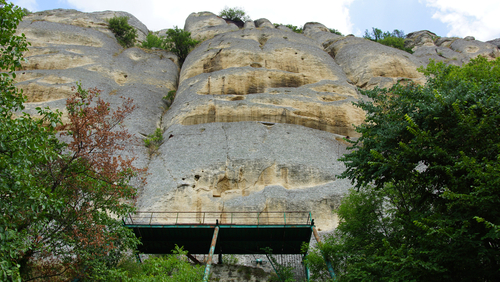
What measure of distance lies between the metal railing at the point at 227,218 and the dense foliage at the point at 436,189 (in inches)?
153

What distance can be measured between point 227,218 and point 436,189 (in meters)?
9.62

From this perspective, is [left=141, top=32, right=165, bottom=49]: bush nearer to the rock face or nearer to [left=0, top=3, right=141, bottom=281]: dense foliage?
the rock face

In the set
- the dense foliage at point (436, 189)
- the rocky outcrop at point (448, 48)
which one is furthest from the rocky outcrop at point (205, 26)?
the dense foliage at point (436, 189)

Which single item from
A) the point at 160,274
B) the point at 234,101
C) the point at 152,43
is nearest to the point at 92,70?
the point at 234,101

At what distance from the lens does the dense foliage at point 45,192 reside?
24.1ft

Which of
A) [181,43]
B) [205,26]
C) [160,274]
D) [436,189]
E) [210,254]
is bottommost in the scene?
[160,274]

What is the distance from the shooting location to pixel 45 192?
27.5ft

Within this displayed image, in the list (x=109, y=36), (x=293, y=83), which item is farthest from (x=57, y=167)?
(x=109, y=36)

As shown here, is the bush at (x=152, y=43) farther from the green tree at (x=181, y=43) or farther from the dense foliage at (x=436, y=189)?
the dense foliage at (x=436, y=189)

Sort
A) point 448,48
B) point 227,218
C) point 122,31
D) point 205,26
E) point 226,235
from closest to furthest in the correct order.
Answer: point 226,235 < point 227,218 < point 122,31 < point 205,26 < point 448,48

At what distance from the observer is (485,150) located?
911 cm

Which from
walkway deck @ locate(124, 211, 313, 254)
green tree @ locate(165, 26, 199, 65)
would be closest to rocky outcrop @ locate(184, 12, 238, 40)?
green tree @ locate(165, 26, 199, 65)

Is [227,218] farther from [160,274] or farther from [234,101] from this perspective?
[234,101]

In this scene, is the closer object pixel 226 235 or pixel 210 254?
pixel 210 254
